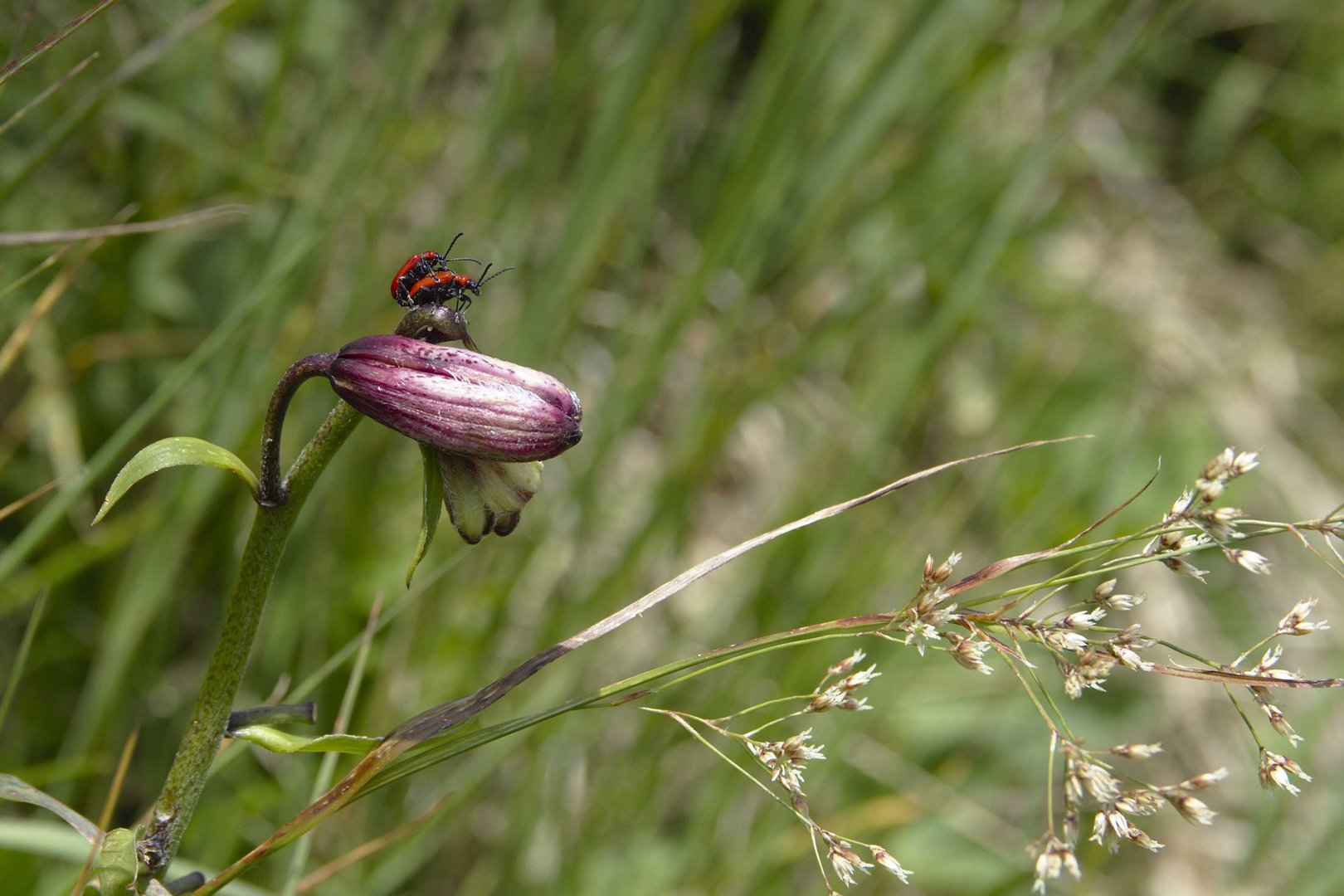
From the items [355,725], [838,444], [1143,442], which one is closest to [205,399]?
[355,725]

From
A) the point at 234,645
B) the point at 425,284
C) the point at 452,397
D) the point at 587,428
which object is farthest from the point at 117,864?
the point at 587,428

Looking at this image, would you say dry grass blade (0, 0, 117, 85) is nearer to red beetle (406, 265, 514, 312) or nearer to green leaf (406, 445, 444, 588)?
red beetle (406, 265, 514, 312)

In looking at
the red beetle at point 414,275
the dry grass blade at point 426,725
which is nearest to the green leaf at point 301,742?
the dry grass blade at point 426,725

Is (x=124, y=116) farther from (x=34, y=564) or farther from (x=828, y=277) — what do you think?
(x=828, y=277)

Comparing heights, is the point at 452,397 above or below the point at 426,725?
above

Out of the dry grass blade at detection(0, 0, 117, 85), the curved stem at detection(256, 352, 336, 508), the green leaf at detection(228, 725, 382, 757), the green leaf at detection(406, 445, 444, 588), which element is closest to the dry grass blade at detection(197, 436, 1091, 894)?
the green leaf at detection(228, 725, 382, 757)

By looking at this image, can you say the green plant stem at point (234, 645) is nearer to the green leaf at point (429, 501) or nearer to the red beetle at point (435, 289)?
the green leaf at point (429, 501)

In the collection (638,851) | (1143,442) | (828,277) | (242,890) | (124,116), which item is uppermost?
(124,116)

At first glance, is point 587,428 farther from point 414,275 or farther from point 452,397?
point 452,397
